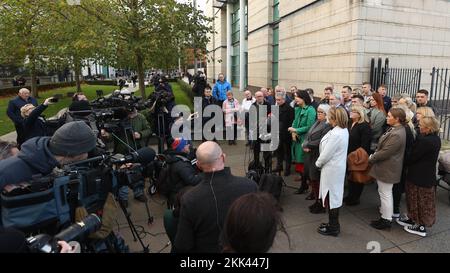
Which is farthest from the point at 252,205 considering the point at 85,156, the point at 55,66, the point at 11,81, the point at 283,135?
the point at 11,81

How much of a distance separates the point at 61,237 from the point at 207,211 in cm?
96

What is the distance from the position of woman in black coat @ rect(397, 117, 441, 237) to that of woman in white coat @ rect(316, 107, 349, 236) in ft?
3.07

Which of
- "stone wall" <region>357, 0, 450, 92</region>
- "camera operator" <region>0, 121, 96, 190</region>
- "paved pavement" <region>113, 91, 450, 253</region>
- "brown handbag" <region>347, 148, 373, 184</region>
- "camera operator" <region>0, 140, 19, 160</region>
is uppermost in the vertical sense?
"stone wall" <region>357, 0, 450, 92</region>

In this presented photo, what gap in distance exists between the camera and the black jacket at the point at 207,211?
2316mm

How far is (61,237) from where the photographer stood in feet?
6.55

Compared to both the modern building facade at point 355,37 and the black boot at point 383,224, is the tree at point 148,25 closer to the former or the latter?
the modern building facade at point 355,37

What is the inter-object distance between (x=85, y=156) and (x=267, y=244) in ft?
7.02

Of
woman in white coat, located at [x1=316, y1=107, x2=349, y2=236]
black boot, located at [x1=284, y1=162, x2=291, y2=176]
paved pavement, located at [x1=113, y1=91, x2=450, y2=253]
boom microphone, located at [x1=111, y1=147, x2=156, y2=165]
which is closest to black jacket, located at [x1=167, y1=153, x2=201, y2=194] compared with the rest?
boom microphone, located at [x1=111, y1=147, x2=156, y2=165]

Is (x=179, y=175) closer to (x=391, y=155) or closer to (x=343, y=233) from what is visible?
(x=343, y=233)

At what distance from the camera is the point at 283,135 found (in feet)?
21.3

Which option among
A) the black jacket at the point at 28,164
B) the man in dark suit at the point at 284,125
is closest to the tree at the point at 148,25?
the man in dark suit at the point at 284,125

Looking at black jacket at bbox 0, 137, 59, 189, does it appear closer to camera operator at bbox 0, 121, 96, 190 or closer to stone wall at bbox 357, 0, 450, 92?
camera operator at bbox 0, 121, 96, 190

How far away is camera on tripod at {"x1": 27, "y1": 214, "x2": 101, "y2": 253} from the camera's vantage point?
175 centimetres
